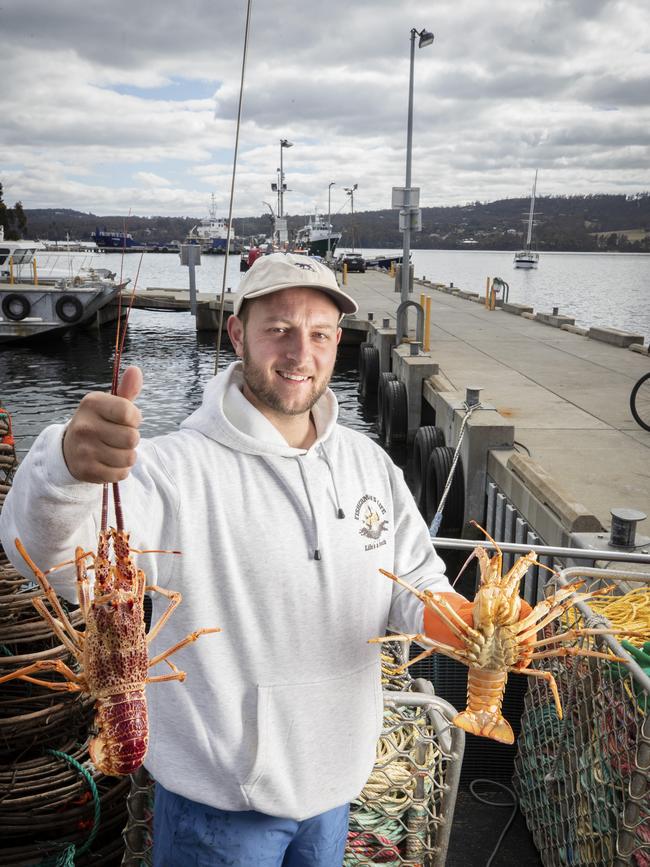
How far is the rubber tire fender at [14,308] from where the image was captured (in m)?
30.5

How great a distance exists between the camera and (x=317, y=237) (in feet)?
259

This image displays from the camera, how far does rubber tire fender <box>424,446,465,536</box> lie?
1020 cm

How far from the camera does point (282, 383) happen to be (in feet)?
7.54

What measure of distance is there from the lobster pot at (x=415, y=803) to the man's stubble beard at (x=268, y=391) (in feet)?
3.84

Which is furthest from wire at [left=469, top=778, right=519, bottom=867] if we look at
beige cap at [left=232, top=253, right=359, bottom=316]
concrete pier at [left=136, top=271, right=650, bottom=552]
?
beige cap at [left=232, top=253, right=359, bottom=316]

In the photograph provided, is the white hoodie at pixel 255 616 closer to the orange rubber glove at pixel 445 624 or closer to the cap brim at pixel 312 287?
the orange rubber glove at pixel 445 624

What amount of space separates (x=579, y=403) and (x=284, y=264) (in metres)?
10.7

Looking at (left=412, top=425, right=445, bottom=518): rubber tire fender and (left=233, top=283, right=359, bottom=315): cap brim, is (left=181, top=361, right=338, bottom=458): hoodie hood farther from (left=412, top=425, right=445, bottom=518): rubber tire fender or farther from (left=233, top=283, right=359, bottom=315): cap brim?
(left=412, top=425, right=445, bottom=518): rubber tire fender

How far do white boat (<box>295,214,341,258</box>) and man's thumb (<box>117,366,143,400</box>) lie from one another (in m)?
69.4

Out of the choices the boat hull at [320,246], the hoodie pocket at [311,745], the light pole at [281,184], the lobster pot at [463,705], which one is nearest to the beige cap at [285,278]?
the hoodie pocket at [311,745]

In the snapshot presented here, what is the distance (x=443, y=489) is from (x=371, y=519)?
834 cm

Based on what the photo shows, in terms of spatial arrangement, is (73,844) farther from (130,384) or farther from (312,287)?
(312,287)

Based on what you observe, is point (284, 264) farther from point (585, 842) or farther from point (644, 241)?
point (644, 241)

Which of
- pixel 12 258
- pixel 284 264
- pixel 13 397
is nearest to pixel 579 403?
pixel 284 264
